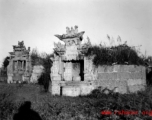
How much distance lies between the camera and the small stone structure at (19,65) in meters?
16.0

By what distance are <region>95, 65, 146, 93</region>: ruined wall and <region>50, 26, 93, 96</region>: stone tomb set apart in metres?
1.34

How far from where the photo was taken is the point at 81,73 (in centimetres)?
1067

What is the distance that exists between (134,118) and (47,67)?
8482 mm

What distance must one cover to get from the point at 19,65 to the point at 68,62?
8.98 meters

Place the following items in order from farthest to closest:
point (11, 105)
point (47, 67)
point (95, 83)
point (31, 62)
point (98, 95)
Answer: point (31, 62) < point (47, 67) < point (95, 83) < point (98, 95) < point (11, 105)

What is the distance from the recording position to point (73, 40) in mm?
10055

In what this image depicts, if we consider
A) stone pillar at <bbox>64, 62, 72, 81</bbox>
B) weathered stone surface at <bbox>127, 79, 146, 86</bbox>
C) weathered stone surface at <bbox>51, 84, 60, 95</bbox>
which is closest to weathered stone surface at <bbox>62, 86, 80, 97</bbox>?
weathered stone surface at <bbox>51, 84, 60, 95</bbox>

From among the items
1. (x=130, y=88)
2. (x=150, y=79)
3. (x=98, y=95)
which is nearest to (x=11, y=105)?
(x=98, y=95)

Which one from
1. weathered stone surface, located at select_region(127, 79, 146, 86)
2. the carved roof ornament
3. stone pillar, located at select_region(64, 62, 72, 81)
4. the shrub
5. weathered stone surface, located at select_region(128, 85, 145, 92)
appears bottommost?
weathered stone surface, located at select_region(128, 85, 145, 92)

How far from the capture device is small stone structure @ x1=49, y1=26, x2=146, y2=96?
29.6ft

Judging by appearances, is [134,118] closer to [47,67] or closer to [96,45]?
[96,45]

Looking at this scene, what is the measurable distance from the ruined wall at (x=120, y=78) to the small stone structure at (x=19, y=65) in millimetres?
9459

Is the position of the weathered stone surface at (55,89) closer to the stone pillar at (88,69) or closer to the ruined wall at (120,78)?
the stone pillar at (88,69)

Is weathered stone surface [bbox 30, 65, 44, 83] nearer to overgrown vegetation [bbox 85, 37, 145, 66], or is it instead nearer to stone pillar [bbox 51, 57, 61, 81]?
stone pillar [bbox 51, 57, 61, 81]
